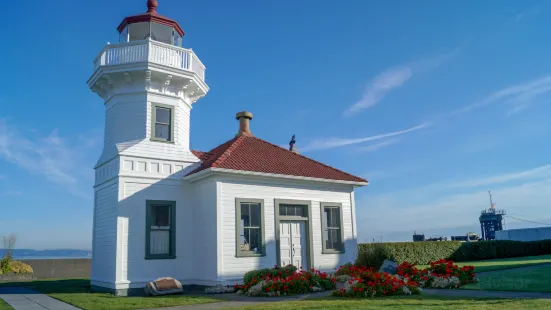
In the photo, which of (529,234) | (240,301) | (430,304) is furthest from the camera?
(529,234)

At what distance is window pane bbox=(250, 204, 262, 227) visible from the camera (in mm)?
13977

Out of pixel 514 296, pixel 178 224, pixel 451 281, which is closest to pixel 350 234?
pixel 451 281

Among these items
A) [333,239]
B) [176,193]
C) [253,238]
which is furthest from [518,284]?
[176,193]

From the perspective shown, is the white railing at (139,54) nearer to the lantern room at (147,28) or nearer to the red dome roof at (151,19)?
the lantern room at (147,28)

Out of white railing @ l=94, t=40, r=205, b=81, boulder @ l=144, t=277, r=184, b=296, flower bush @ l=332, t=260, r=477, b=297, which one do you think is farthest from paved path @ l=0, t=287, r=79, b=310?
white railing @ l=94, t=40, r=205, b=81

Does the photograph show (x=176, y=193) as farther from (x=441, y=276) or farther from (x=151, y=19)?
(x=441, y=276)

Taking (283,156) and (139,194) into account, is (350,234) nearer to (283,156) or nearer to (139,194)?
(283,156)

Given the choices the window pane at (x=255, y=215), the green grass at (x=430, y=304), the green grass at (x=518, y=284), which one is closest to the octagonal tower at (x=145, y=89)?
the window pane at (x=255, y=215)

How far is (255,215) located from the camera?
46.1 ft

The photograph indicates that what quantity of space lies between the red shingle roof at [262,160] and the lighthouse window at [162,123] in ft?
4.90

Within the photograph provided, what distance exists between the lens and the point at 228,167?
13.4m

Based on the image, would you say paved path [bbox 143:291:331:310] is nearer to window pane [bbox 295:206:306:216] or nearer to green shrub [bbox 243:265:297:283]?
green shrub [bbox 243:265:297:283]

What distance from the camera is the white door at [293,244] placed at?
14.5m

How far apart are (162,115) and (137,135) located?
1087 millimetres
